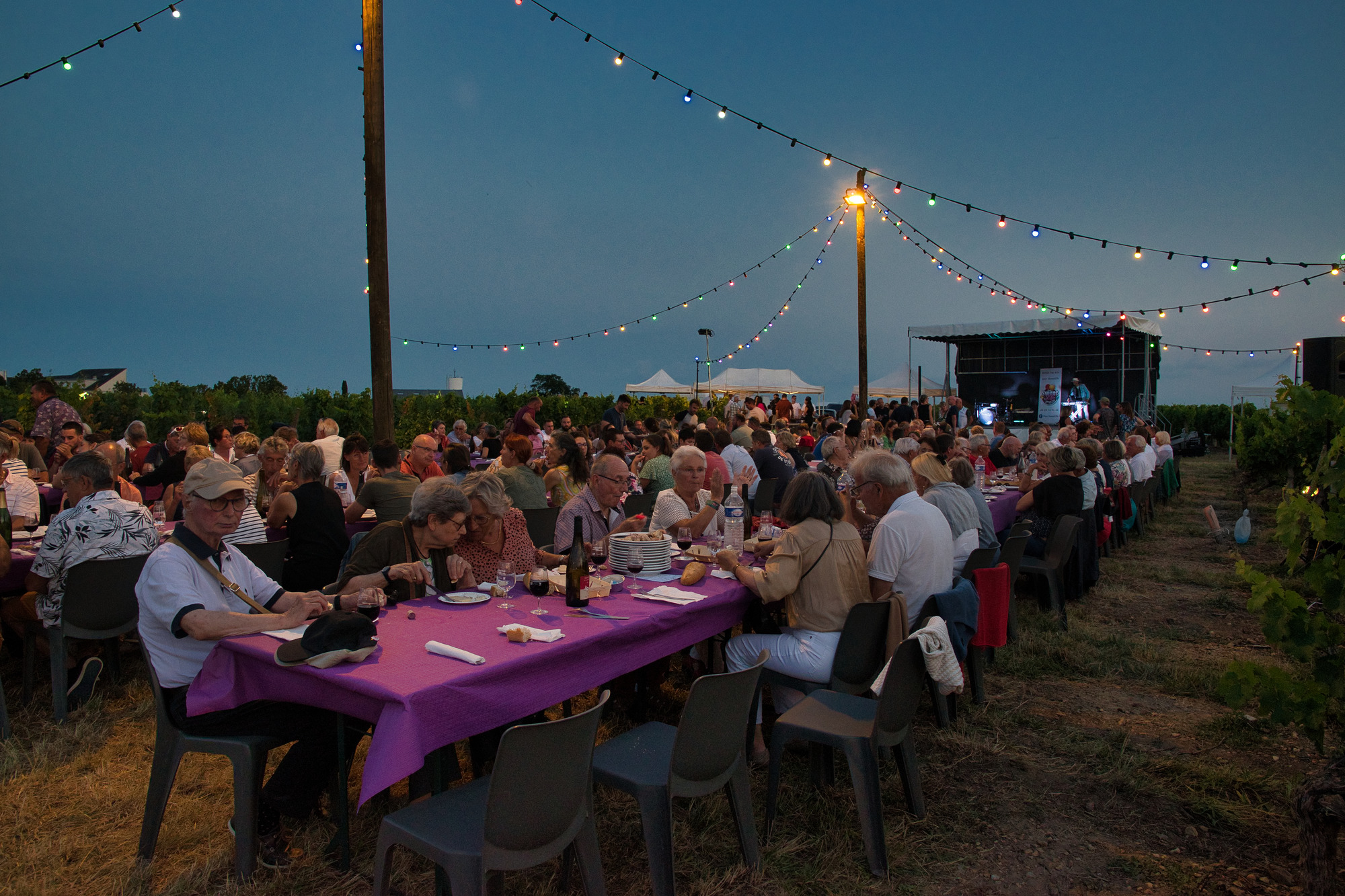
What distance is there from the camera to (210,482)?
249 centimetres

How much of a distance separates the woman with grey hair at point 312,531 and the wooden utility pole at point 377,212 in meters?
2.13

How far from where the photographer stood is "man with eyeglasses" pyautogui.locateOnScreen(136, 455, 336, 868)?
2418 mm

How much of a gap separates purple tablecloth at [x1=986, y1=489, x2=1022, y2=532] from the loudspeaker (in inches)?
85.5

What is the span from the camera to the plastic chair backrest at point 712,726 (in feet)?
7.18

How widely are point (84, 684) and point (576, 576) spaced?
9.40ft

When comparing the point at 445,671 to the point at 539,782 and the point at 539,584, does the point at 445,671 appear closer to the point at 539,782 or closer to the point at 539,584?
the point at 539,782

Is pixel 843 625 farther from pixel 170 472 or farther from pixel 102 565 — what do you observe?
pixel 170 472

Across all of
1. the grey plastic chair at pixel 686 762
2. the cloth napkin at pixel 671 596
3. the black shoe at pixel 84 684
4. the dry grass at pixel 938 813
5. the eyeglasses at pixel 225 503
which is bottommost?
the dry grass at pixel 938 813

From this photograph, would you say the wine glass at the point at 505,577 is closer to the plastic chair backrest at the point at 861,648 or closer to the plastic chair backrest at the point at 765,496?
the plastic chair backrest at the point at 861,648

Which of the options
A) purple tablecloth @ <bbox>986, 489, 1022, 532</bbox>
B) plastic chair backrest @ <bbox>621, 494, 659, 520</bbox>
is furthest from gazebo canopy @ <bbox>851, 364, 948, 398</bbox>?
plastic chair backrest @ <bbox>621, 494, 659, 520</bbox>

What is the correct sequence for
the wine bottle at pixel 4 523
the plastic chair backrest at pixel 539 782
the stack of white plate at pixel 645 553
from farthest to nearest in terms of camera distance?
the wine bottle at pixel 4 523, the stack of white plate at pixel 645 553, the plastic chair backrest at pixel 539 782

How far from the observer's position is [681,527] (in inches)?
173

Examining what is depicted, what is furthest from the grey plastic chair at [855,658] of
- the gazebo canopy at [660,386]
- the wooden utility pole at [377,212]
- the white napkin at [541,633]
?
the gazebo canopy at [660,386]

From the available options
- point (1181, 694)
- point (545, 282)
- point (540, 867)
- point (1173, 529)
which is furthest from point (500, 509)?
point (545, 282)
